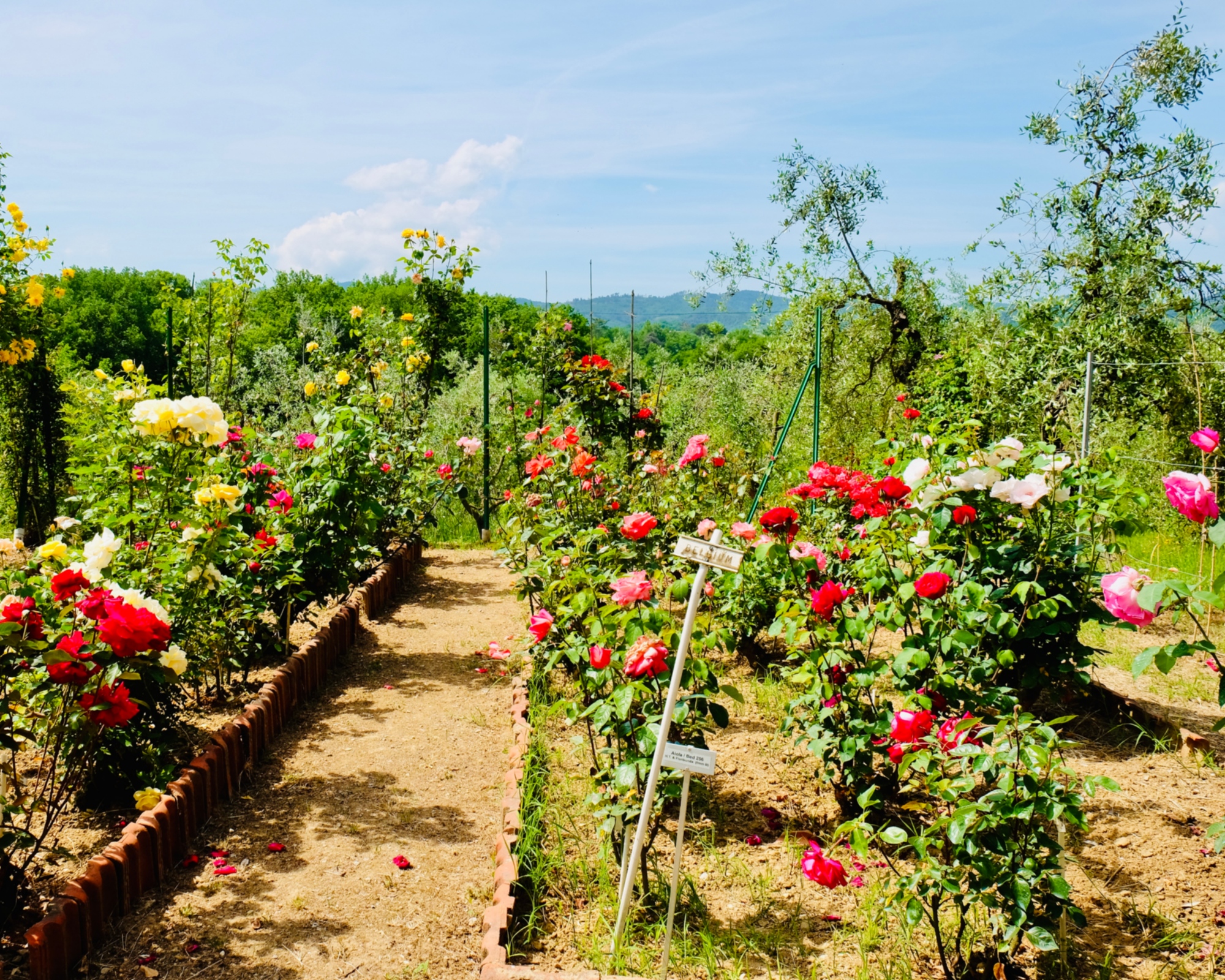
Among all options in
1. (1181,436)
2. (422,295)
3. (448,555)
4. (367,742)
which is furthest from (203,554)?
(1181,436)

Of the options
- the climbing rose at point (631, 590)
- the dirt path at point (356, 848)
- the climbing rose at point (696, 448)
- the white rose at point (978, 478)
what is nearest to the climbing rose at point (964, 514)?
the white rose at point (978, 478)

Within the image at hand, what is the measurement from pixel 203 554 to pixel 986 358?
211 inches

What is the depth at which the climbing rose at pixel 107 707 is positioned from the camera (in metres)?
2.25

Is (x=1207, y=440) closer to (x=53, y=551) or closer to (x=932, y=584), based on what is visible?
(x=932, y=584)

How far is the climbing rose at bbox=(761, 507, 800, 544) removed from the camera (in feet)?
7.60

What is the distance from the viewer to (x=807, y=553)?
2.50 m

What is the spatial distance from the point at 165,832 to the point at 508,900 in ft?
3.49

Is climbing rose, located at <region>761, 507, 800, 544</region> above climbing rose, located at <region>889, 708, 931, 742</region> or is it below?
above

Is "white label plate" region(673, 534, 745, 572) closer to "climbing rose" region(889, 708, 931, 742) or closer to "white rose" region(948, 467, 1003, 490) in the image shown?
"climbing rose" region(889, 708, 931, 742)

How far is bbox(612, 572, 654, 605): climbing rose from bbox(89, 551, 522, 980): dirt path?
3.33ft

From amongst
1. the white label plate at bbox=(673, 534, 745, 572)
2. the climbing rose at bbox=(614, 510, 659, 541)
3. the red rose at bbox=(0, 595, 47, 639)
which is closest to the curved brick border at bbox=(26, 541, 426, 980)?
the red rose at bbox=(0, 595, 47, 639)

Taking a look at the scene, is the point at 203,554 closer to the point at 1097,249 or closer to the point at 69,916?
the point at 69,916

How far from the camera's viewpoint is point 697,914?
7.42ft

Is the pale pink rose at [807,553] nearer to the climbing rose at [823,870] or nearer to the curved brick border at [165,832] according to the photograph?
the climbing rose at [823,870]
